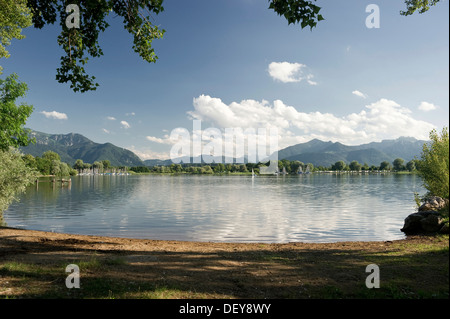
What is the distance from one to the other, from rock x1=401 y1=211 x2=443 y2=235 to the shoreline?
9095 millimetres

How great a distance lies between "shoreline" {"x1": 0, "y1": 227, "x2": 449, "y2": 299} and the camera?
10180mm

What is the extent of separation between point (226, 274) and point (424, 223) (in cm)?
2358

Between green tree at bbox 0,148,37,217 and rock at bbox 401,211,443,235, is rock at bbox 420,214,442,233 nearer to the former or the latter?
rock at bbox 401,211,443,235

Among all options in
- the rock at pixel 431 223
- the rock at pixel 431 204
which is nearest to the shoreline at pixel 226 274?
the rock at pixel 431 223

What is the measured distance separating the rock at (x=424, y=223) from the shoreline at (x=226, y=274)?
909 centimetres

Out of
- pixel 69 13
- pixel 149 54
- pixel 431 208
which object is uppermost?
pixel 69 13

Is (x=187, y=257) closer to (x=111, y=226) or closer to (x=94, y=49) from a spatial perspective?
(x=94, y=49)

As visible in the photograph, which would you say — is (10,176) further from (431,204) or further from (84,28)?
(431,204)

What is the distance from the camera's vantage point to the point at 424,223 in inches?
1039

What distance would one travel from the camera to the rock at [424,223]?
83.8 ft

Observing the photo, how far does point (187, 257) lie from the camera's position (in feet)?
55.5
